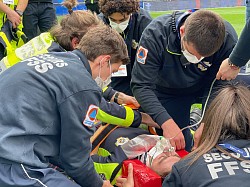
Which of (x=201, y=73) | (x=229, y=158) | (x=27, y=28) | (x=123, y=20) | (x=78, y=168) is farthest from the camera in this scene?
(x=27, y=28)

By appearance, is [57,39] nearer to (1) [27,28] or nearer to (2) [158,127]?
(2) [158,127]

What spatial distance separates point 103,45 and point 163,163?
0.86 m

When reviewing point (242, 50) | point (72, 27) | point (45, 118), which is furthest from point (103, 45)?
point (242, 50)

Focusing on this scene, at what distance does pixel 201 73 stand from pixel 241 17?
10.6 meters

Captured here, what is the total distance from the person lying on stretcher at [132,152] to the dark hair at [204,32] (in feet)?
2.15

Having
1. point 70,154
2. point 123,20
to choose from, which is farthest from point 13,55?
point 70,154

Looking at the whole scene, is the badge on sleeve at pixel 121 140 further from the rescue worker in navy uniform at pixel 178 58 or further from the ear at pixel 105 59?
the ear at pixel 105 59

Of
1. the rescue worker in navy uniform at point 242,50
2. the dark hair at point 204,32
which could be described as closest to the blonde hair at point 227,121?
the dark hair at point 204,32

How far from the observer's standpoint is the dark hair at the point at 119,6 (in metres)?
3.10

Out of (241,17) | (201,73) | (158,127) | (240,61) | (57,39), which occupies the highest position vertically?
(57,39)

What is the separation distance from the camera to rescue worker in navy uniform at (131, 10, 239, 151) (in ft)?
7.95

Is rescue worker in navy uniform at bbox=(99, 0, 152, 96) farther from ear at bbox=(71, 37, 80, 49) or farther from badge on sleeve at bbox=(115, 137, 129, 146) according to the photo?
badge on sleeve at bbox=(115, 137, 129, 146)

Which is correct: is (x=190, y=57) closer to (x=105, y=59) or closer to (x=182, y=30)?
(x=182, y=30)

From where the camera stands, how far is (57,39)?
264 centimetres
